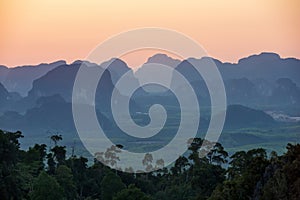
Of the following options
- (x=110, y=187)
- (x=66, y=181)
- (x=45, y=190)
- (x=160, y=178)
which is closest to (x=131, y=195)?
(x=45, y=190)

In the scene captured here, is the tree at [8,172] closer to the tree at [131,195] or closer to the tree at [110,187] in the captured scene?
the tree at [110,187]

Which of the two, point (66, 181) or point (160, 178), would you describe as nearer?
point (66, 181)

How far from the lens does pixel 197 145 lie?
52688 mm

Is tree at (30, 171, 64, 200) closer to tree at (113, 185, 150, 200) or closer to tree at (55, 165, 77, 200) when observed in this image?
tree at (113, 185, 150, 200)

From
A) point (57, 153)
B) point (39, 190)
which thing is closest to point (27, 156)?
point (57, 153)

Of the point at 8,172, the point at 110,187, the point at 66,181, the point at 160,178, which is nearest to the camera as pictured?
the point at 8,172

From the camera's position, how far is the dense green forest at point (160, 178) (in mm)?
23062

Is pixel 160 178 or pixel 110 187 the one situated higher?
pixel 160 178

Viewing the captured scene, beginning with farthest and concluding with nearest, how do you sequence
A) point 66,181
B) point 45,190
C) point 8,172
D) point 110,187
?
point 66,181
point 110,187
point 8,172
point 45,190

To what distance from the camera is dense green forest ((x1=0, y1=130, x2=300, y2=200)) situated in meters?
23.1

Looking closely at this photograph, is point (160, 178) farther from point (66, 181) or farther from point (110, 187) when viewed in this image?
point (66, 181)

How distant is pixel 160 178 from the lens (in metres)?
53.3

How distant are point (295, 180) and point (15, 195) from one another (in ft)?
63.2

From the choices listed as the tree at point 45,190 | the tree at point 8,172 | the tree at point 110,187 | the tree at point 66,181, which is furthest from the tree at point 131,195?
the tree at point 66,181
